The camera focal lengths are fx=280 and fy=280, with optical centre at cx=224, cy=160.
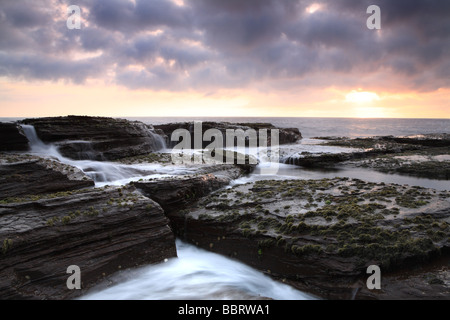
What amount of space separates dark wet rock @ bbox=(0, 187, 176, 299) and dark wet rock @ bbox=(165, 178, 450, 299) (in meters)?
1.94

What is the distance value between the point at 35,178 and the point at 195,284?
28.7ft

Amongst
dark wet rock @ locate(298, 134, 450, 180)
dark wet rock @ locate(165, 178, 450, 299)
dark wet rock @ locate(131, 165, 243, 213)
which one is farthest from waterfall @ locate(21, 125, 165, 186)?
dark wet rock @ locate(298, 134, 450, 180)

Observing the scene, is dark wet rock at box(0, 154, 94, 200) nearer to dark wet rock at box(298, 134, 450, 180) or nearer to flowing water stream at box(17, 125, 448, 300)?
flowing water stream at box(17, 125, 448, 300)

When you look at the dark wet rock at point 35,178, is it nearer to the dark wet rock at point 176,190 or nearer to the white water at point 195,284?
the dark wet rock at point 176,190

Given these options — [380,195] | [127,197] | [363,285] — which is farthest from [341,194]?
[127,197]

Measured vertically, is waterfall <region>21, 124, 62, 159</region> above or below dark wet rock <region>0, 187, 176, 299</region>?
above

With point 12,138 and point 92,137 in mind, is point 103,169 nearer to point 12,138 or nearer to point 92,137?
point 92,137

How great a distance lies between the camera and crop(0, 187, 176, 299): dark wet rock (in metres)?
6.92

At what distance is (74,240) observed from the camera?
8031 mm

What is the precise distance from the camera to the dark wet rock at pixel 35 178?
36.5 ft

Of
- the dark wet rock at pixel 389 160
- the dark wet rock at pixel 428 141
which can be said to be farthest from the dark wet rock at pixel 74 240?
the dark wet rock at pixel 428 141

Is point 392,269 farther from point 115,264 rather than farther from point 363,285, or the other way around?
point 115,264

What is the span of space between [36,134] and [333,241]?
1970 centimetres

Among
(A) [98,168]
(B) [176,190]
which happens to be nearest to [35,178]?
(A) [98,168]
